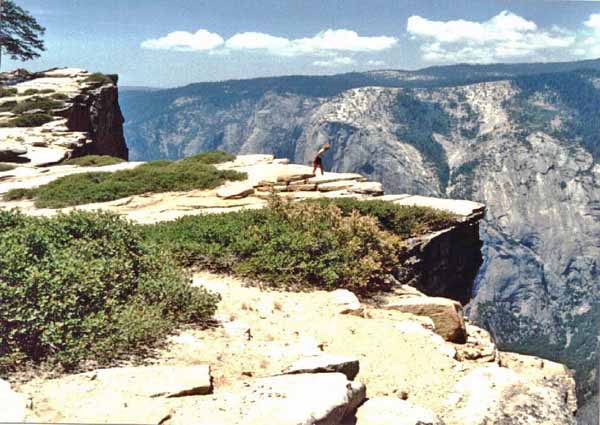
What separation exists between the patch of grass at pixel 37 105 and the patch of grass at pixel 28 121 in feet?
4.03

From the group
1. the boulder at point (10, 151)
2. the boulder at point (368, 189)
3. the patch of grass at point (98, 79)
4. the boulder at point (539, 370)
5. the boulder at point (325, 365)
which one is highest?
the patch of grass at point (98, 79)

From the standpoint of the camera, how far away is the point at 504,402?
7.11 metres

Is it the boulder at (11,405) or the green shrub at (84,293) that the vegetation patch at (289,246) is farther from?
the boulder at (11,405)

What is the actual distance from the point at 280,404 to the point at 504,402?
3.42 m

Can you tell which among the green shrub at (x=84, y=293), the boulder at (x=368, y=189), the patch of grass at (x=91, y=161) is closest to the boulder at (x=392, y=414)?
the green shrub at (x=84, y=293)

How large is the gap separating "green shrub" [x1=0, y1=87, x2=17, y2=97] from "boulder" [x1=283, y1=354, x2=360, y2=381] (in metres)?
40.8

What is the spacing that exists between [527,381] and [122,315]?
19.1 feet

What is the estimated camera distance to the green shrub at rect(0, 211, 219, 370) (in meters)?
6.21

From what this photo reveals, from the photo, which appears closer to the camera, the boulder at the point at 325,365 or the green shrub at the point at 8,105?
the boulder at the point at 325,365

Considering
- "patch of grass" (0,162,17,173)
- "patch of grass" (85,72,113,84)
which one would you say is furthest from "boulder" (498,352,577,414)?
"patch of grass" (85,72,113,84)

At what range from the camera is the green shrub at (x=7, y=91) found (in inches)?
1571

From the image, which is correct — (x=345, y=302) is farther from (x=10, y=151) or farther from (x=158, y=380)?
(x=10, y=151)

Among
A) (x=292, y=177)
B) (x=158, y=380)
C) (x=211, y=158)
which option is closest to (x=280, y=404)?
(x=158, y=380)

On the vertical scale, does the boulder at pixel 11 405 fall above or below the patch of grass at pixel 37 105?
below
